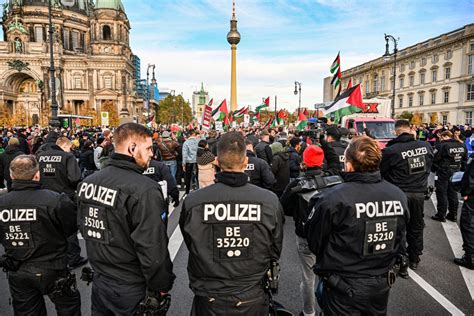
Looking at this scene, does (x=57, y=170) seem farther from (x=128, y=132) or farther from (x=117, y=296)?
(x=117, y=296)

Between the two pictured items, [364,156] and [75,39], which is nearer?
[364,156]

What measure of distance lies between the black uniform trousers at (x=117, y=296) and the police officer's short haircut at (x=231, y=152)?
1174 mm

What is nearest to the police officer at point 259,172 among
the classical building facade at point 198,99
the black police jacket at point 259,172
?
the black police jacket at point 259,172

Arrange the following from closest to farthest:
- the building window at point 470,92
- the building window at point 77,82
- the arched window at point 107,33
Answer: the building window at point 470,92, the building window at point 77,82, the arched window at point 107,33

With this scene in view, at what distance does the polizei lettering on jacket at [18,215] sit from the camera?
298 cm

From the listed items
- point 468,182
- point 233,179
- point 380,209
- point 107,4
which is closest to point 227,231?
point 233,179

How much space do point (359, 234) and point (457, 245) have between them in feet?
15.8

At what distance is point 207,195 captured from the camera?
2412 mm

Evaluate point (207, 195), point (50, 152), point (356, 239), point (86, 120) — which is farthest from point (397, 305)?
point (86, 120)

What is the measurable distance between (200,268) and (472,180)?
4.72 metres

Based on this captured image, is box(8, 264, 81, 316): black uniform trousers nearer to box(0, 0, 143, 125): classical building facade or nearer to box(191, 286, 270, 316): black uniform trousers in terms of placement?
box(191, 286, 270, 316): black uniform trousers

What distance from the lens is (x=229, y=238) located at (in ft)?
7.85

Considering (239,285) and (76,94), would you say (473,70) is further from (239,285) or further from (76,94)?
(76,94)

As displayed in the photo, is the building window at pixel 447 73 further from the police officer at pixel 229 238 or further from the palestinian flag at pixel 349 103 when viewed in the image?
the police officer at pixel 229 238
